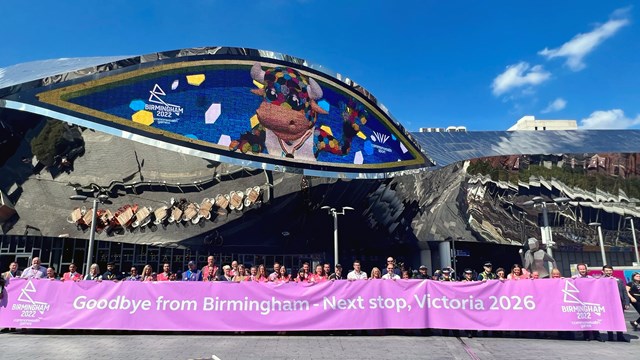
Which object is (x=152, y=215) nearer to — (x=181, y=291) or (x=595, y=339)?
(x=181, y=291)

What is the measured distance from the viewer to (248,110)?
25906 millimetres

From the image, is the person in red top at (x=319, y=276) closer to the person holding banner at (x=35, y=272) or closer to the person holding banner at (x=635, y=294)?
the person holding banner at (x=35, y=272)

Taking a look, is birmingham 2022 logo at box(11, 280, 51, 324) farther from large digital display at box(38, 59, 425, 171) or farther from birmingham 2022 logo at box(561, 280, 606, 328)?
large digital display at box(38, 59, 425, 171)

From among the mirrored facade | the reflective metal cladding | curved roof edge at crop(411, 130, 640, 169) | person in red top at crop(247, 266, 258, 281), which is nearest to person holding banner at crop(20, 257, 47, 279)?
person in red top at crop(247, 266, 258, 281)

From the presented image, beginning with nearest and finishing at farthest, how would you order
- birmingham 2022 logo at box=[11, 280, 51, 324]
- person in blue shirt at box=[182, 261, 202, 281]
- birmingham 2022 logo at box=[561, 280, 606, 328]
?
birmingham 2022 logo at box=[561, 280, 606, 328] < birmingham 2022 logo at box=[11, 280, 51, 324] < person in blue shirt at box=[182, 261, 202, 281]

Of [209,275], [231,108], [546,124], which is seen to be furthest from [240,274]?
[546,124]

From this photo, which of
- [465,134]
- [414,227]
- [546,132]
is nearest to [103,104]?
[414,227]

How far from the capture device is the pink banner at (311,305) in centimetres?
934

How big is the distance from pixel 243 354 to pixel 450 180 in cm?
2707

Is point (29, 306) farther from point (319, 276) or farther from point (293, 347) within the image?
point (319, 276)

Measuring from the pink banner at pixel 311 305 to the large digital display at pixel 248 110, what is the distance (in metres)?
14.7

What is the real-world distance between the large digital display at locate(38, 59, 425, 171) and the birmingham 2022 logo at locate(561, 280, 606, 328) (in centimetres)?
1874

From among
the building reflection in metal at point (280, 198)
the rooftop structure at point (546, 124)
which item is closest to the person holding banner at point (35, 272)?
the building reflection in metal at point (280, 198)

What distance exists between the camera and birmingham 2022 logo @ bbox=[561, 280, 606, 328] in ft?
30.2
